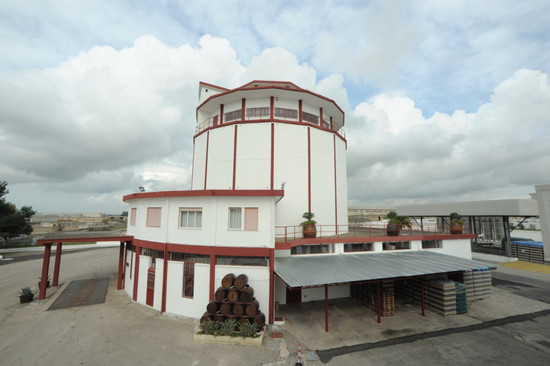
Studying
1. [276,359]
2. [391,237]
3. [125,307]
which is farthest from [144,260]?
[391,237]

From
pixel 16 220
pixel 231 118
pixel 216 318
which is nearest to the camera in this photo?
pixel 216 318

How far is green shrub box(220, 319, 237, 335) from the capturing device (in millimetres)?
11305

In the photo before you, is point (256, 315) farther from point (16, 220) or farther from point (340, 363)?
→ point (16, 220)

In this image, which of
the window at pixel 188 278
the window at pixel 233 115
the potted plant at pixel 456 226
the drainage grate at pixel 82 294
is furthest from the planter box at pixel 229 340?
the potted plant at pixel 456 226

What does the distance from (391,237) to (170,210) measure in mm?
16241

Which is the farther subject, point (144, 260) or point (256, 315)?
point (144, 260)

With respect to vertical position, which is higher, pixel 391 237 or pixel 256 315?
pixel 391 237

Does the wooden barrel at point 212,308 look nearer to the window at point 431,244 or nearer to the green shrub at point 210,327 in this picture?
the green shrub at point 210,327

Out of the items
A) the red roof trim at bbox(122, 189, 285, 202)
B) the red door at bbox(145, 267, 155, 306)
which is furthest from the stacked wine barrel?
the red door at bbox(145, 267, 155, 306)

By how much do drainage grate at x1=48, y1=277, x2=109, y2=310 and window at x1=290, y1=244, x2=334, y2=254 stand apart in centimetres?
1401

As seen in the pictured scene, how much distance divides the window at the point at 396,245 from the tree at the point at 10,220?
54.7 m

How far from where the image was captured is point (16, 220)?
129 ft

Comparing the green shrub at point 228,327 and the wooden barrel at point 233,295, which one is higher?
the wooden barrel at point 233,295

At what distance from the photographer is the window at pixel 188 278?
14016mm
